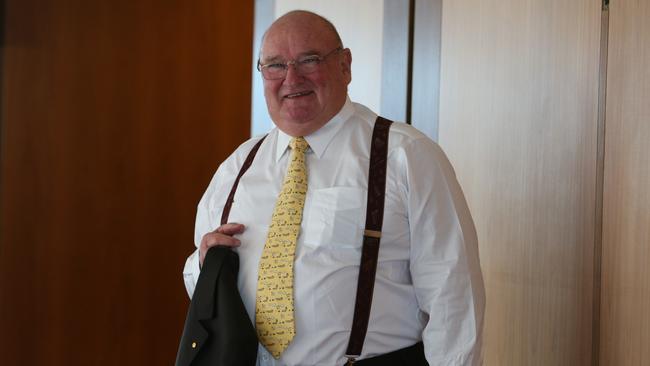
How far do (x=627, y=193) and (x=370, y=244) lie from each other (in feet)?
2.35

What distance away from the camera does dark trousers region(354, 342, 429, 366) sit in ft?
6.31

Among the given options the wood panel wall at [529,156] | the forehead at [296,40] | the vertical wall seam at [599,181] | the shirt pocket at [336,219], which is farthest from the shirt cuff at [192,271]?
the vertical wall seam at [599,181]

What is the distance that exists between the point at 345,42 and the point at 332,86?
3.31 ft

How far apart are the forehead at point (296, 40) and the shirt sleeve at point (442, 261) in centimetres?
37

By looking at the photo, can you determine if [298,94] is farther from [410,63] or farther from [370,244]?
[410,63]

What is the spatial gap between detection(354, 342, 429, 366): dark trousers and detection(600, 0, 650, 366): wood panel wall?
0.55 meters

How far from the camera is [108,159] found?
4.29m

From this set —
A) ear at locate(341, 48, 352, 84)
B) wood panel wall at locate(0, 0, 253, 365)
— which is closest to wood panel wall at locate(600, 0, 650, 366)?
ear at locate(341, 48, 352, 84)

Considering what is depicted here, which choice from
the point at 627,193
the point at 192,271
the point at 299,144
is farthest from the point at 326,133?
the point at 627,193

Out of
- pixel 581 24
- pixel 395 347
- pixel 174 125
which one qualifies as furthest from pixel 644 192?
pixel 174 125

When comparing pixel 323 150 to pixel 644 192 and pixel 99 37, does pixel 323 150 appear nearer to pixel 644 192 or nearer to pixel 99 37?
pixel 644 192

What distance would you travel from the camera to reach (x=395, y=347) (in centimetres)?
196

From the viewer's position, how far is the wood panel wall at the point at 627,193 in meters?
2.10

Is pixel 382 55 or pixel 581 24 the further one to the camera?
pixel 382 55
